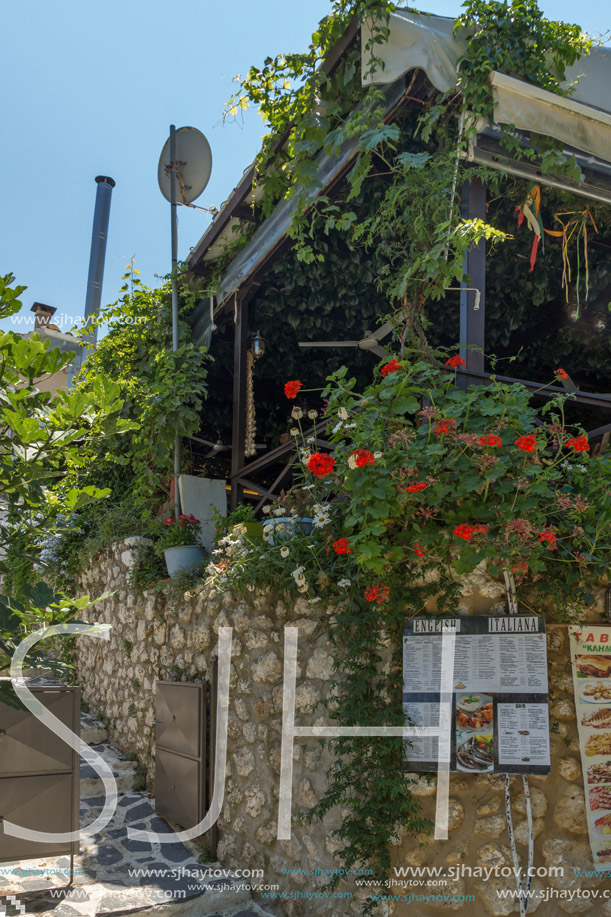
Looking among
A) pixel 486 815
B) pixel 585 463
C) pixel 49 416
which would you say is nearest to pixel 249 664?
pixel 486 815

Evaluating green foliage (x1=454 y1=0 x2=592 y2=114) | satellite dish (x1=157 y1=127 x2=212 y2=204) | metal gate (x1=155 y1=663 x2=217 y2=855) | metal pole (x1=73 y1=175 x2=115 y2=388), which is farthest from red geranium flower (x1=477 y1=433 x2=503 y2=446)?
metal pole (x1=73 y1=175 x2=115 y2=388)

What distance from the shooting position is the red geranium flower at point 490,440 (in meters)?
3.22

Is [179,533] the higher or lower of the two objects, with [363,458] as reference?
lower

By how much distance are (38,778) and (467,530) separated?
2788 millimetres

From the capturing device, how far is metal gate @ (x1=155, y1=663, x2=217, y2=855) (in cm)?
466

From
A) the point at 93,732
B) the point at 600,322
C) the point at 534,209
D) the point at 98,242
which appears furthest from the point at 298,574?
the point at 98,242

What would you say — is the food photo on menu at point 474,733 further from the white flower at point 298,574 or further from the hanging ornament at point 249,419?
the hanging ornament at point 249,419

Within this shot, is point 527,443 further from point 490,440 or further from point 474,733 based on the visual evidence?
point 474,733

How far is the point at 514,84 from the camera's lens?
4094 mm

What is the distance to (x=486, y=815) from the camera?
3.39 meters

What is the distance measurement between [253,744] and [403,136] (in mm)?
4227

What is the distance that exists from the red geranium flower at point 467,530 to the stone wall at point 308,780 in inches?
16.4

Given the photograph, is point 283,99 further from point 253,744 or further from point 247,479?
point 253,744

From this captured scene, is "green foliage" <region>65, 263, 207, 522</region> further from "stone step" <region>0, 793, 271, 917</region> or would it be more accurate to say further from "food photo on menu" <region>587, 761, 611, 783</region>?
"food photo on menu" <region>587, 761, 611, 783</region>
